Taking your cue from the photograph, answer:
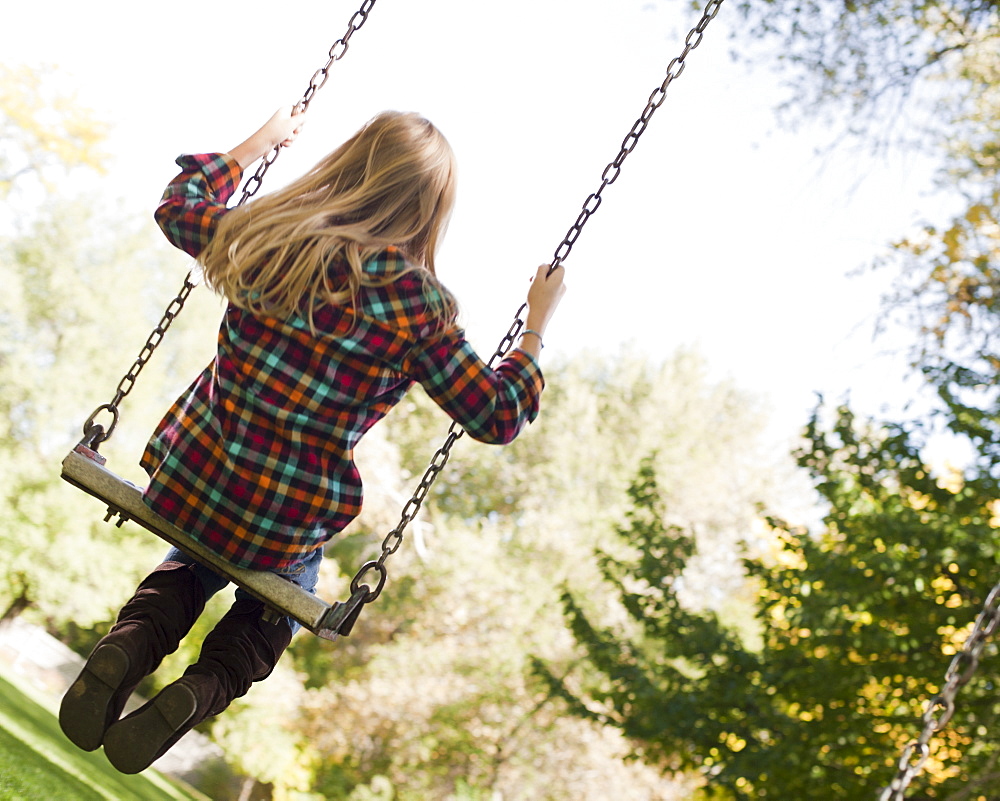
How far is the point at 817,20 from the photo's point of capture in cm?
876

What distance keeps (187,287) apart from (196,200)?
16.8 inches

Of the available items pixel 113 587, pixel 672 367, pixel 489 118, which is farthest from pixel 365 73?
pixel 113 587

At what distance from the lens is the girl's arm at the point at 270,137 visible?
2377 mm

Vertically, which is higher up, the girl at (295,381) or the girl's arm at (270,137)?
the girl's arm at (270,137)

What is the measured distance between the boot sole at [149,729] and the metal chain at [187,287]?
0.63 metres

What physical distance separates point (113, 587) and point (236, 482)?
15.8m

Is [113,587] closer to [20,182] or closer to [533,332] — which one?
[20,182]

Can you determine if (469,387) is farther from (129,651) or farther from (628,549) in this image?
(628,549)

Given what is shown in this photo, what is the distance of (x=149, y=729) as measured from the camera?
1905 mm

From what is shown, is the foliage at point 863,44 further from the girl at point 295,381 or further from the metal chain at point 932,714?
the girl at point 295,381

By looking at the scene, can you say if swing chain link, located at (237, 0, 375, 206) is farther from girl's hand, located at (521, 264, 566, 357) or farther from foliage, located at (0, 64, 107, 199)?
foliage, located at (0, 64, 107, 199)

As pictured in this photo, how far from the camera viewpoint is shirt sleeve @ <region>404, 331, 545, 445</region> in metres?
1.90

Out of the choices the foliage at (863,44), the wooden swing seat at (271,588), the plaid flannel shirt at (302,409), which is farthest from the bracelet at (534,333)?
the foliage at (863,44)

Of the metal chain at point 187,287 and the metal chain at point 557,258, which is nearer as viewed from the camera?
the metal chain at point 557,258
